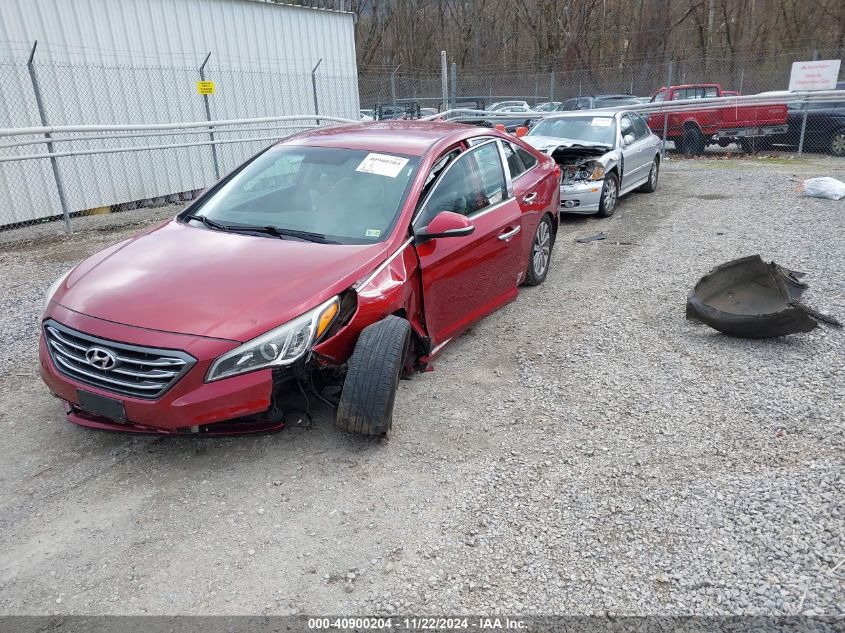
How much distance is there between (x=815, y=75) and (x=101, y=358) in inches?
750

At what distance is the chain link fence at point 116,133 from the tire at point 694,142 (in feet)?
33.8

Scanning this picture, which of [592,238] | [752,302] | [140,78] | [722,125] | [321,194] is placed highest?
[140,78]

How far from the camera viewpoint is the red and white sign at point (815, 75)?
53.4ft

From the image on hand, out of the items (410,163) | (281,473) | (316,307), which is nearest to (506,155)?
(410,163)

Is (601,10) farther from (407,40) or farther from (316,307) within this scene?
(316,307)

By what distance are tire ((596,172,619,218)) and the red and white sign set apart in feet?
33.6

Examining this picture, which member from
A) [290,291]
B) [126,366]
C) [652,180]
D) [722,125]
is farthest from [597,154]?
[722,125]

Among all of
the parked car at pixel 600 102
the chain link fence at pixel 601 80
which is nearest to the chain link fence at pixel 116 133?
the chain link fence at pixel 601 80

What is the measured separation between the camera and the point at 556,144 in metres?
10.1

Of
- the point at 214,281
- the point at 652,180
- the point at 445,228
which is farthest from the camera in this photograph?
the point at 652,180

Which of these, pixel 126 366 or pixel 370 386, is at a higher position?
pixel 126 366

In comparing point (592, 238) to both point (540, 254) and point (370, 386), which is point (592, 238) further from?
point (370, 386)

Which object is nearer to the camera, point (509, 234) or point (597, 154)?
point (509, 234)

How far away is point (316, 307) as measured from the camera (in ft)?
10.8
